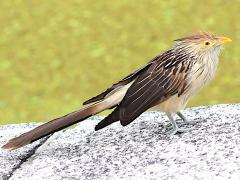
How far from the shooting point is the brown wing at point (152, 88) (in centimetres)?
432

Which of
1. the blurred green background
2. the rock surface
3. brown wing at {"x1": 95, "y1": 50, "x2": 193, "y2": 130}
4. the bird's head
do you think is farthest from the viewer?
the blurred green background

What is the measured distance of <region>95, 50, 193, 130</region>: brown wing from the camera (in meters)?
4.32

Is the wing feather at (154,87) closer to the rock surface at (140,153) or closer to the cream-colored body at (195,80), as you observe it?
the cream-colored body at (195,80)

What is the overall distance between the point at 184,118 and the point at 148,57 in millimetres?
5991

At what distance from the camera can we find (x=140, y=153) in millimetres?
4289

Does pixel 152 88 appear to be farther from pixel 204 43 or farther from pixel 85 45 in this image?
pixel 85 45

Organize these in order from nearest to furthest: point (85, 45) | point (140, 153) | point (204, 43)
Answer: point (140, 153), point (204, 43), point (85, 45)

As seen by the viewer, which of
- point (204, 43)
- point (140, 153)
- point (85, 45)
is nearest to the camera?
point (140, 153)

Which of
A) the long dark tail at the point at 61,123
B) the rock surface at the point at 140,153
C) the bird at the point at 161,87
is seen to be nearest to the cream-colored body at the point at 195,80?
the bird at the point at 161,87

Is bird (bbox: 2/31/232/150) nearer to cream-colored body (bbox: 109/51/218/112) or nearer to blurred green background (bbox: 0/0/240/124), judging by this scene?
cream-colored body (bbox: 109/51/218/112)

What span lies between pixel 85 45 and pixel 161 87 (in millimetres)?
7141

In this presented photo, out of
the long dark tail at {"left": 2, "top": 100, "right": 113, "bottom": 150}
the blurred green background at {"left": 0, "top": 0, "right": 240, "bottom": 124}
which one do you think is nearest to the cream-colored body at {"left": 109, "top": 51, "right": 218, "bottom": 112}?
the long dark tail at {"left": 2, "top": 100, "right": 113, "bottom": 150}

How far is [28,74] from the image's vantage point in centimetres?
1062

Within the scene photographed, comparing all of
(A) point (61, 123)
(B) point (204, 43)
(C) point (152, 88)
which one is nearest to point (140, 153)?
(C) point (152, 88)
